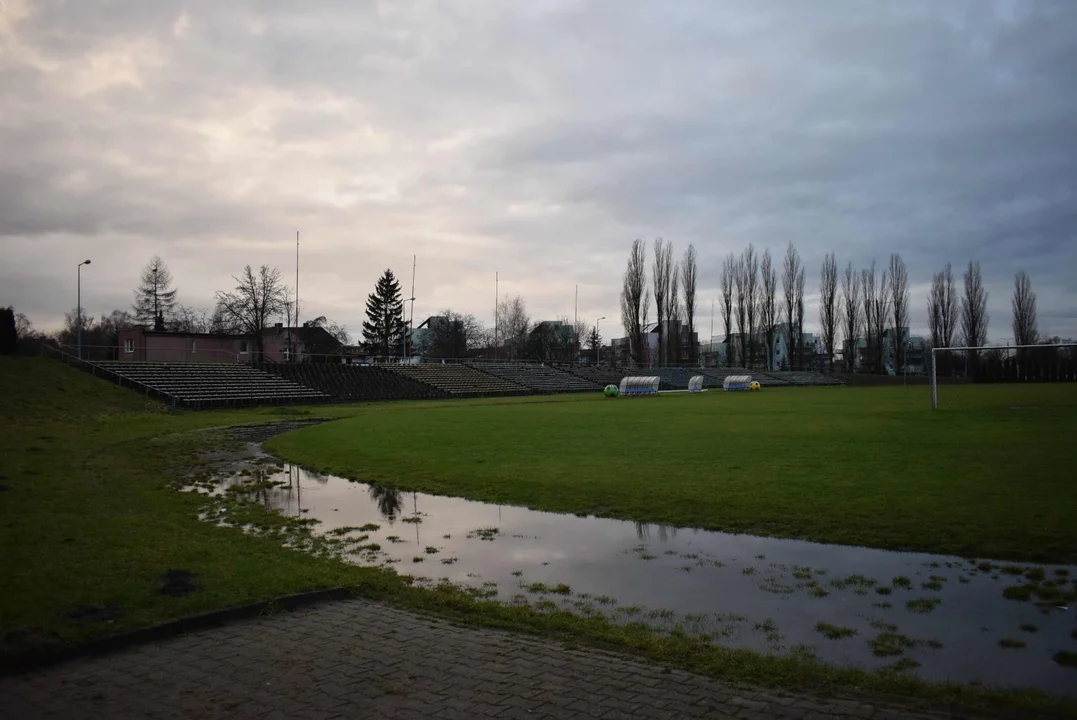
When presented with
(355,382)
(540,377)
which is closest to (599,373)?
(540,377)

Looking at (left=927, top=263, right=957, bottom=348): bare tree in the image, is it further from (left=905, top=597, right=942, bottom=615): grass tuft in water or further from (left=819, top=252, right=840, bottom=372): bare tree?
(left=905, top=597, right=942, bottom=615): grass tuft in water

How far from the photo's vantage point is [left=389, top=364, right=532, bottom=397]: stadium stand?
6191 cm

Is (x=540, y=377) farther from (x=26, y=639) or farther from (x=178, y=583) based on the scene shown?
(x=26, y=639)

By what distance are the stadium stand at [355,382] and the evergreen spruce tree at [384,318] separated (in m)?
34.2

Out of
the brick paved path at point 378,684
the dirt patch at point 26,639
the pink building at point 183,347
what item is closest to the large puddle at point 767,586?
the brick paved path at point 378,684

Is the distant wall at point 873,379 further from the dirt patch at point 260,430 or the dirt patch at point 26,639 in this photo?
the dirt patch at point 26,639

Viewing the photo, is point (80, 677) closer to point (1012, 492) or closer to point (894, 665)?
point (894, 665)

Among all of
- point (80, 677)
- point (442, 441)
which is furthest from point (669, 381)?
point (80, 677)

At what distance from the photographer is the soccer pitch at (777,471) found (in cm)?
1012

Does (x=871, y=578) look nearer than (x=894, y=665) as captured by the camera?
No

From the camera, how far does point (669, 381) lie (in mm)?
84875

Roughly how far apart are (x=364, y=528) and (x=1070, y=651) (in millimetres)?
8672

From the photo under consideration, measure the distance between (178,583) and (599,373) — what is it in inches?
3142

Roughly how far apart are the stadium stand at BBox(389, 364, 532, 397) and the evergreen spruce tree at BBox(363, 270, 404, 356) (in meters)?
27.0
